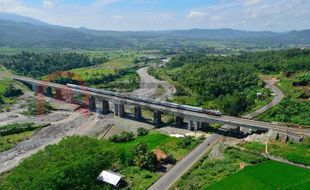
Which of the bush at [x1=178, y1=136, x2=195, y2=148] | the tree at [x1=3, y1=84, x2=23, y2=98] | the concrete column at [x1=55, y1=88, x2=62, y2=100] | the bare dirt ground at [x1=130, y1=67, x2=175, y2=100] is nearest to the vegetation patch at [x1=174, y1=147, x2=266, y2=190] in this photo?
the bush at [x1=178, y1=136, x2=195, y2=148]

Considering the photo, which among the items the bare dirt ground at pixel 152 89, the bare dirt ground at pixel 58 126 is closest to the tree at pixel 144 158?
the bare dirt ground at pixel 58 126

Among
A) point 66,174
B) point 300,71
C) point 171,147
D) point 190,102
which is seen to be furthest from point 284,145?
point 300,71

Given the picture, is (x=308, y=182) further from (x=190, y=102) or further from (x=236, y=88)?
(x=236, y=88)

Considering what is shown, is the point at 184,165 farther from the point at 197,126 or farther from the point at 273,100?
the point at 273,100

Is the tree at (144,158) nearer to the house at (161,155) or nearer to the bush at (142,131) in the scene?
the house at (161,155)

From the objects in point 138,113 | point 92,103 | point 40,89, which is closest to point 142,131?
point 138,113
